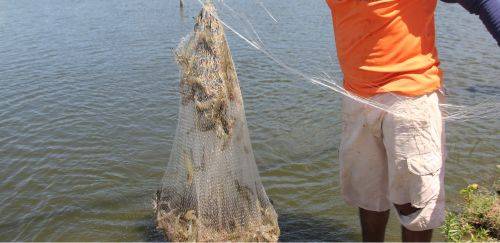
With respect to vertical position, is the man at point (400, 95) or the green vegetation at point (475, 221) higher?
the man at point (400, 95)

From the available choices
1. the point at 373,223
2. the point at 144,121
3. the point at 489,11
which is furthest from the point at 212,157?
the point at 144,121

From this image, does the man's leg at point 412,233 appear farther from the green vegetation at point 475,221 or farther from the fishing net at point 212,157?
the fishing net at point 212,157

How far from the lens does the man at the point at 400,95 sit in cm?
240

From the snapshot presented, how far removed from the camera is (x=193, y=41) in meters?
3.48

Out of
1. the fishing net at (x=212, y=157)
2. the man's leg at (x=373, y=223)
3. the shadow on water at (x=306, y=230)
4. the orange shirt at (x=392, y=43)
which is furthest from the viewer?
the shadow on water at (x=306, y=230)

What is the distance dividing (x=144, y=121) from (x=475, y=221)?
4376mm

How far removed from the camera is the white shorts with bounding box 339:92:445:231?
2471 mm

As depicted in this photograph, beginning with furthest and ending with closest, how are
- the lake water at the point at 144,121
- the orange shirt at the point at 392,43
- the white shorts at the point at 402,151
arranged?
the lake water at the point at 144,121 → the white shorts at the point at 402,151 → the orange shirt at the point at 392,43

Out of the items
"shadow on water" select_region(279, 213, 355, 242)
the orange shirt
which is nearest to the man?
the orange shirt

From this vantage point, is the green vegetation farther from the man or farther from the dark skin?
the man

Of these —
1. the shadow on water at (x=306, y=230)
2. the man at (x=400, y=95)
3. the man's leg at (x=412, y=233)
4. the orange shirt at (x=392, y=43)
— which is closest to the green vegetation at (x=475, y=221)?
the shadow on water at (x=306, y=230)

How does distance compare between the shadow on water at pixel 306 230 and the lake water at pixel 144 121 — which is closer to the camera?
the shadow on water at pixel 306 230

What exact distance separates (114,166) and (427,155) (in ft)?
13.0

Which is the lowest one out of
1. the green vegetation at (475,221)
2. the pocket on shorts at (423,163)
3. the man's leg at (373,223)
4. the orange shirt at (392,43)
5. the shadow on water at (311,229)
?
the shadow on water at (311,229)
